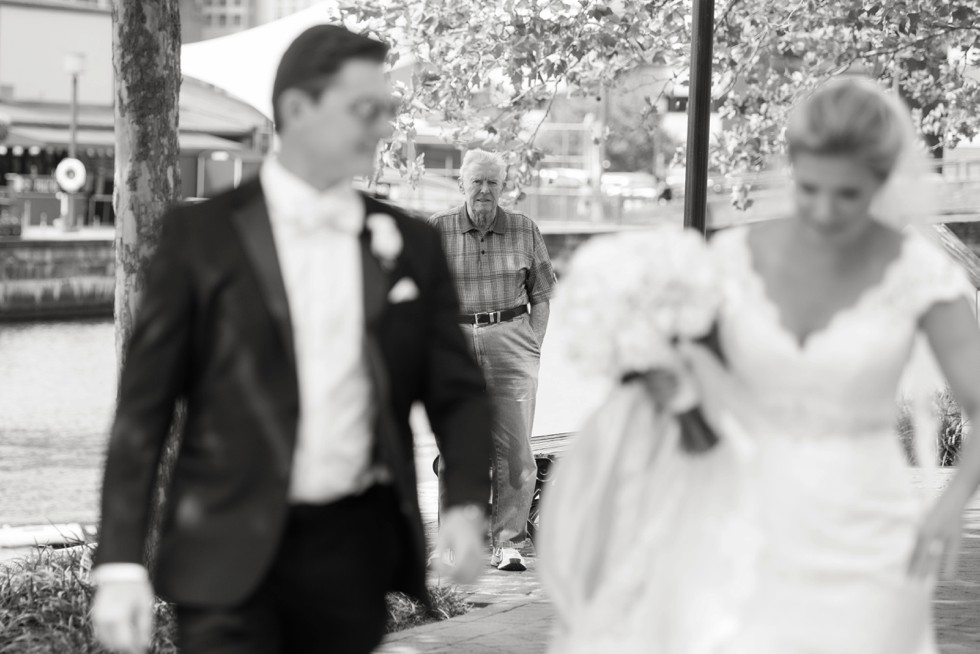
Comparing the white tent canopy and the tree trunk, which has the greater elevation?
the white tent canopy

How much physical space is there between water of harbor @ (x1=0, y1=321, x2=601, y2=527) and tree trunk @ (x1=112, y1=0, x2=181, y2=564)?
4547 millimetres

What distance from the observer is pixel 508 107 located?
443 inches

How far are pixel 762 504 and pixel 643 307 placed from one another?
52cm

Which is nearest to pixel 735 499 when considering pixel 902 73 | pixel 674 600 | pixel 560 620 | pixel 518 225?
pixel 674 600

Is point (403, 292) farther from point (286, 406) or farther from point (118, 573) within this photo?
point (118, 573)

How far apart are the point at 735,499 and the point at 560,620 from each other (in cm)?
48

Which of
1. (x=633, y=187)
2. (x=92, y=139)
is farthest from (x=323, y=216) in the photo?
(x=633, y=187)

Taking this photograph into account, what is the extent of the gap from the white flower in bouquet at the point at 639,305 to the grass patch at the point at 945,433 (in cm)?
997

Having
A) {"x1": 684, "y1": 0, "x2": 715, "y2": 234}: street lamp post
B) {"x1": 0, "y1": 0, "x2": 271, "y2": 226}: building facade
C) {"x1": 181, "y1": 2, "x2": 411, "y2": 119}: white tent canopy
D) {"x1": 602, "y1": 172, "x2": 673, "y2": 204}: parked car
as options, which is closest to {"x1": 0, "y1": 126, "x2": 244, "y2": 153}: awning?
{"x1": 0, "y1": 0, "x2": 271, "y2": 226}: building facade

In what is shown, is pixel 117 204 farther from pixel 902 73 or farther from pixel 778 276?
pixel 902 73

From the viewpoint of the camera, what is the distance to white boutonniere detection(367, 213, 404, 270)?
325cm

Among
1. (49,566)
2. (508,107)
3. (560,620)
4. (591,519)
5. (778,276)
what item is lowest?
(49,566)

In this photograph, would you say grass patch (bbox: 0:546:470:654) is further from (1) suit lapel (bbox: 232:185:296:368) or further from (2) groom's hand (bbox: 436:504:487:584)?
(1) suit lapel (bbox: 232:185:296:368)

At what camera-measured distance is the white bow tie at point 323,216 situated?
10.4 feet
